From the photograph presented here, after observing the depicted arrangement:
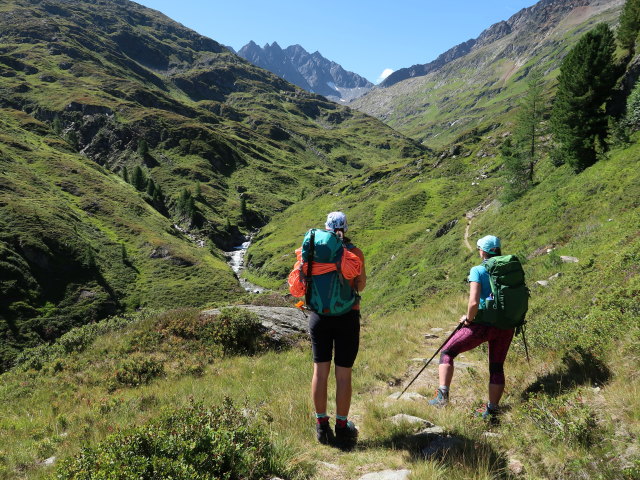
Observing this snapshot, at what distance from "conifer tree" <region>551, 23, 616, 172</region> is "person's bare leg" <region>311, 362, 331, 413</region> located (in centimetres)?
3190

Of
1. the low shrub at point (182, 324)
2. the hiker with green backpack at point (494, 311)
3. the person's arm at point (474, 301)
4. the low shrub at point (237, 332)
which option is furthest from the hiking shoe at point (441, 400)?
the low shrub at point (182, 324)

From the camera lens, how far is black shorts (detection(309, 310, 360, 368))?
17.8 feet

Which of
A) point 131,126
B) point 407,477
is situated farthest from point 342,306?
point 131,126

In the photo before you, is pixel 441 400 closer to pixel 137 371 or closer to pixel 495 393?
pixel 495 393

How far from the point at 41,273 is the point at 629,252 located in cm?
8948

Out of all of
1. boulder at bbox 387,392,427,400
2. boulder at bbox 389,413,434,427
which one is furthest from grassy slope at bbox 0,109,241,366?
boulder at bbox 389,413,434,427

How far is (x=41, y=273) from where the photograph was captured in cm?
7156

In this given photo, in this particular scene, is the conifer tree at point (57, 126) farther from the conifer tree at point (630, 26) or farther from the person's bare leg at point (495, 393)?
the person's bare leg at point (495, 393)

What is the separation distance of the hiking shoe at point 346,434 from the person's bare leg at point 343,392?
230mm

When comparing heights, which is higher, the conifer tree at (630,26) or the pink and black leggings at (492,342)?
the conifer tree at (630,26)

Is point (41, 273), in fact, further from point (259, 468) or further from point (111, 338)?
point (259, 468)

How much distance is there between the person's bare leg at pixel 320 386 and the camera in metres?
5.42

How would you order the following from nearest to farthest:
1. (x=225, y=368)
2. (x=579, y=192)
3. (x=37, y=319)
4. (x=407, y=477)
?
(x=407, y=477)
(x=225, y=368)
(x=579, y=192)
(x=37, y=319)

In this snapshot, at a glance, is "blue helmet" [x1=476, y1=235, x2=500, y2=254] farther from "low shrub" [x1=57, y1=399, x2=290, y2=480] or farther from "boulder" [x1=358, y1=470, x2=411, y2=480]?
"low shrub" [x1=57, y1=399, x2=290, y2=480]
